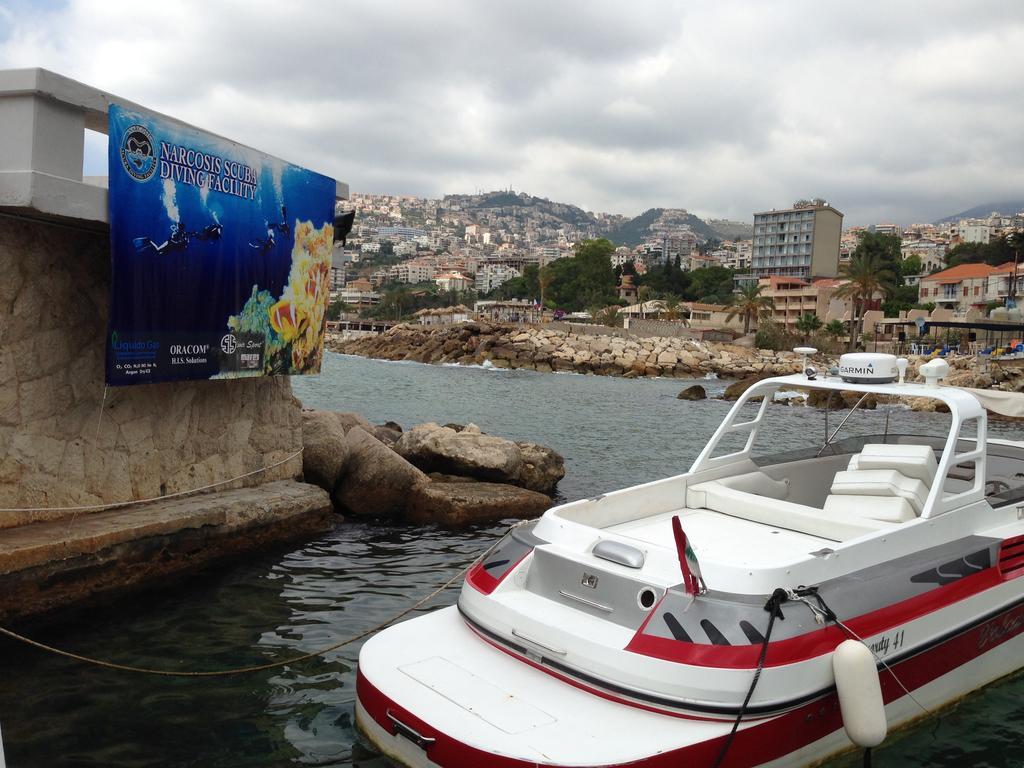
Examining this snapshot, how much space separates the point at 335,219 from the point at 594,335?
75.9 m

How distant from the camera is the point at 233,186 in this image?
9195 millimetres

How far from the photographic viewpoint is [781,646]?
4.52m

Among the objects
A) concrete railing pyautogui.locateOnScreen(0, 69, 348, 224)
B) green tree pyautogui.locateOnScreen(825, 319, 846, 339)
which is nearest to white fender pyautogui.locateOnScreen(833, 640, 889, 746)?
concrete railing pyautogui.locateOnScreen(0, 69, 348, 224)

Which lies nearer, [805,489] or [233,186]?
[805,489]

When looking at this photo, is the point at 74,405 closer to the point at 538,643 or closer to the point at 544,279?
the point at 538,643

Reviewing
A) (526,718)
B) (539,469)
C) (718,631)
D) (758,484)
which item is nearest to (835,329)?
(539,469)

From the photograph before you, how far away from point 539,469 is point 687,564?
29.2ft

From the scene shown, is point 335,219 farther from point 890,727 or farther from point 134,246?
point 890,727

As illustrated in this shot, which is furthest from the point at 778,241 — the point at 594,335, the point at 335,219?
the point at 335,219

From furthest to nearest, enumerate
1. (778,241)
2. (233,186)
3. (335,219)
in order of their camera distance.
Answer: (778,241)
(335,219)
(233,186)

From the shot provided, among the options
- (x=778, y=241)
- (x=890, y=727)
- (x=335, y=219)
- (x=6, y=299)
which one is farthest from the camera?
(x=778, y=241)

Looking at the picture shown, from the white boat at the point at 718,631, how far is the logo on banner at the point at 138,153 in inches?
201

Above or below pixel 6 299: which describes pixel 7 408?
below

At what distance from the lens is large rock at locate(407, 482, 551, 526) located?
11.3 meters
